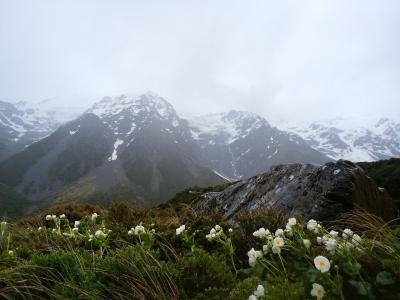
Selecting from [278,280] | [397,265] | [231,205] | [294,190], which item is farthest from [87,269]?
[231,205]

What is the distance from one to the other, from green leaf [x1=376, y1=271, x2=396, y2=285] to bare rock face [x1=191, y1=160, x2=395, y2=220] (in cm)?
535

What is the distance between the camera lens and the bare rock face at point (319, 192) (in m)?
8.76

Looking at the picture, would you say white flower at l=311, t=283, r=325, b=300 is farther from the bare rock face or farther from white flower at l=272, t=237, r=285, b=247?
the bare rock face

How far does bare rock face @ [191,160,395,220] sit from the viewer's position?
8758 mm

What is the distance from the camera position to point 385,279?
3109 millimetres

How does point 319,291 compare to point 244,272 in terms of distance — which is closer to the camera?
point 319,291

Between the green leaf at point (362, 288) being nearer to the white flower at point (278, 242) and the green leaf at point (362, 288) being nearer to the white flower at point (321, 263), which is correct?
the white flower at point (321, 263)

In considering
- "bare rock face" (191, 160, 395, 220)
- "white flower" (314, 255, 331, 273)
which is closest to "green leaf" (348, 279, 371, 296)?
"white flower" (314, 255, 331, 273)

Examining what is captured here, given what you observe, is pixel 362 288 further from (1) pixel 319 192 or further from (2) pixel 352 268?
(1) pixel 319 192

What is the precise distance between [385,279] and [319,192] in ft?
20.3

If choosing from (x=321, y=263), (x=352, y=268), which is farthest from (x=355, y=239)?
(x=321, y=263)

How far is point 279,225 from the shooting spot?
6.43m

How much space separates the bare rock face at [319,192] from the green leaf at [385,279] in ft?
17.6

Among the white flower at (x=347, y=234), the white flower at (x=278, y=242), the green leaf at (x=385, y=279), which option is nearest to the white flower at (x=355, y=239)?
the white flower at (x=347, y=234)
